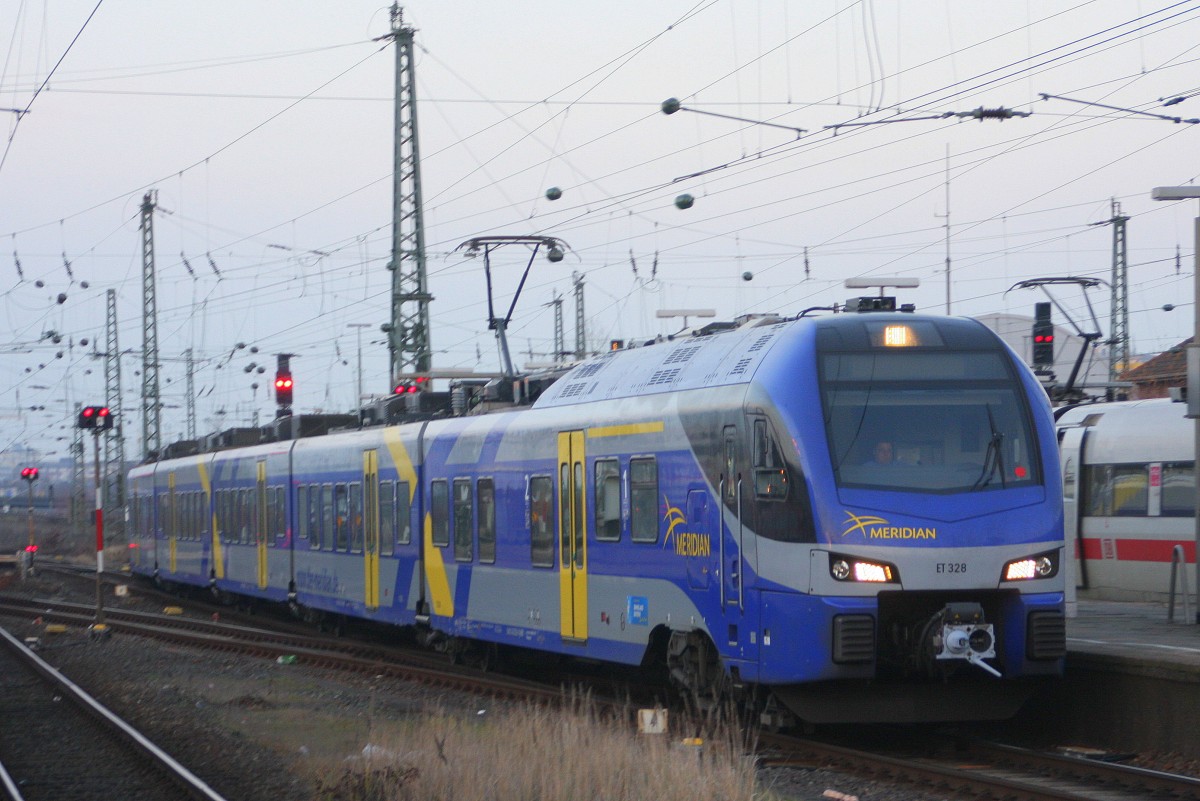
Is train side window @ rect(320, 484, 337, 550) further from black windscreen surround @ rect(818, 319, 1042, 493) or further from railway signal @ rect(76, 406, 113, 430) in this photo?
black windscreen surround @ rect(818, 319, 1042, 493)

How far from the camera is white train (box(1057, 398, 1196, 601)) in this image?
70.7 ft

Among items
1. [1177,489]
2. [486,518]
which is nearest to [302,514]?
[486,518]

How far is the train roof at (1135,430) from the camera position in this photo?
21.8 metres

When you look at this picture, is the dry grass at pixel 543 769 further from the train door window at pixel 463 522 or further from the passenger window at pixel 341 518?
the passenger window at pixel 341 518

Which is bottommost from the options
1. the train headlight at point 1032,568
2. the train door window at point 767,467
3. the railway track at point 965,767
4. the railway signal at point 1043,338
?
the railway track at point 965,767

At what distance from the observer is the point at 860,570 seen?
11266 millimetres

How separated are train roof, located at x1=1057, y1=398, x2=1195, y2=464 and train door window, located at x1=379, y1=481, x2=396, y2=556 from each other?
1039cm

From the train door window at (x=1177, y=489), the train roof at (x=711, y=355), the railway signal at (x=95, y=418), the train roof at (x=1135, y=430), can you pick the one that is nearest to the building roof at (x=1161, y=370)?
the train roof at (x=1135, y=430)

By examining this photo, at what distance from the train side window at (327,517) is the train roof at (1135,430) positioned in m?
11.1

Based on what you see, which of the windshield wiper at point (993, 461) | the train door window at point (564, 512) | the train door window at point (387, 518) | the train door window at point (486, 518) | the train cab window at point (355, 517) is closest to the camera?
the windshield wiper at point (993, 461)

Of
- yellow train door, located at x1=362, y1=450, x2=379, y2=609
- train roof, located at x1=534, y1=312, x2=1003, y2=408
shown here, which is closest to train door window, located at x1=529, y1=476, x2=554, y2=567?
train roof, located at x1=534, y1=312, x2=1003, y2=408

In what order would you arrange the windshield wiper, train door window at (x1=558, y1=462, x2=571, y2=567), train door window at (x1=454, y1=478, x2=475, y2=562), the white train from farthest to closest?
the white train
train door window at (x1=454, y1=478, x2=475, y2=562)
train door window at (x1=558, y1=462, x2=571, y2=567)
the windshield wiper

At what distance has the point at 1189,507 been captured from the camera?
2116cm

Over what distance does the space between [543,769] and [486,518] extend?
8014 millimetres
